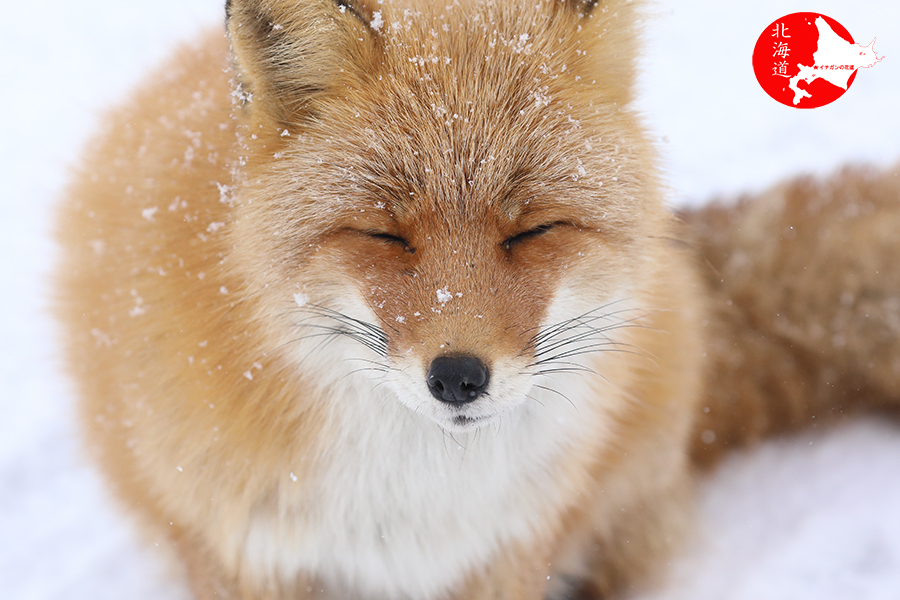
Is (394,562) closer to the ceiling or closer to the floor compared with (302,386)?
closer to the floor

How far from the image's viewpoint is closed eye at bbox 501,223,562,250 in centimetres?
168

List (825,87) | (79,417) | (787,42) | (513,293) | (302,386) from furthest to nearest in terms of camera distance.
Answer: (825,87)
(787,42)
(79,417)
(302,386)
(513,293)

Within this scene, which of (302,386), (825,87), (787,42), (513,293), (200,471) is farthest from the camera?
(825,87)

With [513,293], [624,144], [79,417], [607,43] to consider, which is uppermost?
[607,43]

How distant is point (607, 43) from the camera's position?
1826 mm

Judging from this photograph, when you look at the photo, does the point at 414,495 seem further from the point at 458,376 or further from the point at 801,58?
the point at 801,58

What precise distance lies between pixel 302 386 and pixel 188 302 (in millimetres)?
385

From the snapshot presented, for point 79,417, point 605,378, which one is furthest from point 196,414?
point 605,378

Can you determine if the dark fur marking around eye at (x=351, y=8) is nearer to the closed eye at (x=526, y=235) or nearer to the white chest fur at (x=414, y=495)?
the closed eye at (x=526, y=235)

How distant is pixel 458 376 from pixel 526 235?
1.30ft

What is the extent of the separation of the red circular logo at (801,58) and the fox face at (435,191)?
5.24 feet

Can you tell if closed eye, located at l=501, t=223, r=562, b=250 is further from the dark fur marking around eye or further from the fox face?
the dark fur marking around eye

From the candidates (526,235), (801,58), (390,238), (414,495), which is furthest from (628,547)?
(801,58)

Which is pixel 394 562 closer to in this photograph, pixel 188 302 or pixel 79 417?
pixel 188 302
